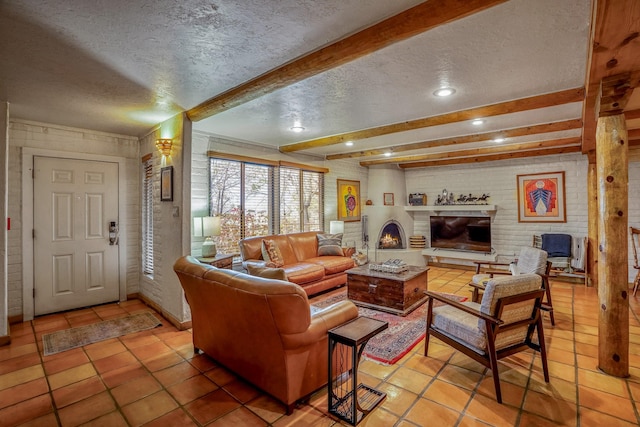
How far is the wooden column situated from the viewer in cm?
483

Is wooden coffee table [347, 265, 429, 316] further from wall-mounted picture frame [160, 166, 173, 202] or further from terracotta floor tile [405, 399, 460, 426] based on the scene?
wall-mounted picture frame [160, 166, 173, 202]

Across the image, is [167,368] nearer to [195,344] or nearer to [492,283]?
[195,344]

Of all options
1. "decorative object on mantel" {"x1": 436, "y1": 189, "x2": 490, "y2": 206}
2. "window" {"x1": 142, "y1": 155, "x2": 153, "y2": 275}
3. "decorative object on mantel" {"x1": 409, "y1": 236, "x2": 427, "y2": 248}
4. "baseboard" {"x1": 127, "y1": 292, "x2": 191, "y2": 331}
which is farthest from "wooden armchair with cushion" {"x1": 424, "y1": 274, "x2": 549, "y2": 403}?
"decorative object on mantel" {"x1": 409, "y1": 236, "x2": 427, "y2": 248}

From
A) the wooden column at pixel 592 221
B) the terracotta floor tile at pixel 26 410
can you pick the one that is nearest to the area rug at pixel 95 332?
the terracotta floor tile at pixel 26 410

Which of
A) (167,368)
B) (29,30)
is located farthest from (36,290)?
(29,30)

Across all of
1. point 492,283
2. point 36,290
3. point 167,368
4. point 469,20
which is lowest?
point 167,368

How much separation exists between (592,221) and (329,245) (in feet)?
13.9

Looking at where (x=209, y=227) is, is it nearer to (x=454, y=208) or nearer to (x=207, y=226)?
(x=207, y=226)

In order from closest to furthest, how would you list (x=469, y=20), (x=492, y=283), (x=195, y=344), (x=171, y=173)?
(x=469, y=20) < (x=492, y=283) < (x=195, y=344) < (x=171, y=173)

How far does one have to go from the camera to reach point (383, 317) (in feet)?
12.0

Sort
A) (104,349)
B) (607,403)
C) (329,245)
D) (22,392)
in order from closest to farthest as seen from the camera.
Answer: (607,403), (22,392), (104,349), (329,245)

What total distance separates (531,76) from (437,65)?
2.81 ft

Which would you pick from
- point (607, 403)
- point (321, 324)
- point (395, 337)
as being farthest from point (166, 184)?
point (607, 403)

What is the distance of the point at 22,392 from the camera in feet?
7.56
